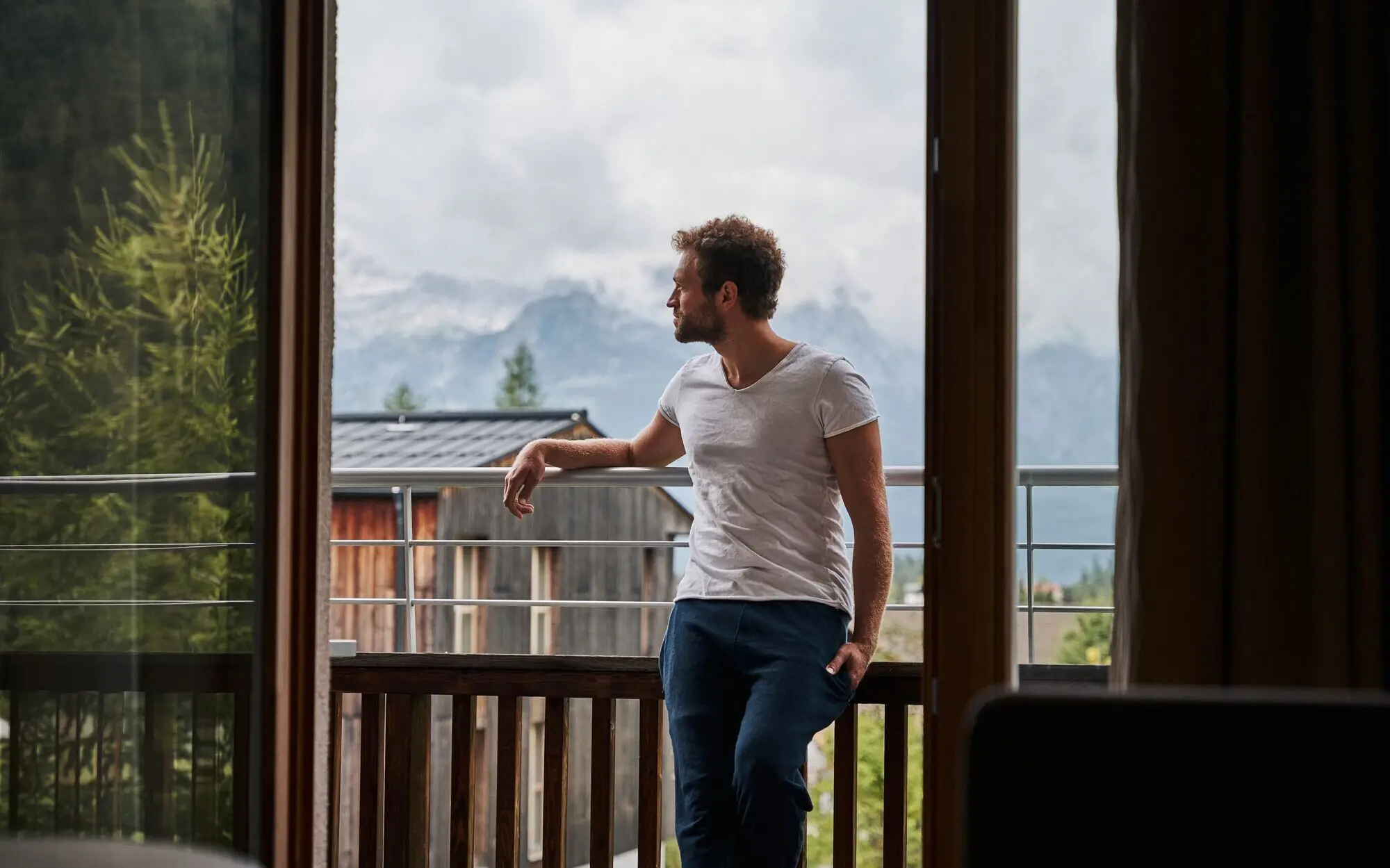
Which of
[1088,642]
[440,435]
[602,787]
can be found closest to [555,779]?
[602,787]

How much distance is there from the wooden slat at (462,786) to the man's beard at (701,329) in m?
1.01

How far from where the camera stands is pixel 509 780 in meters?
2.93

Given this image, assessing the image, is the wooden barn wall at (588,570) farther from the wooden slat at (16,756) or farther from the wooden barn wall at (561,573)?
the wooden slat at (16,756)

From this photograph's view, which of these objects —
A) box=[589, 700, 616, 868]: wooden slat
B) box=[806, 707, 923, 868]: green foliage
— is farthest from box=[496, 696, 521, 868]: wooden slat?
box=[806, 707, 923, 868]: green foliage

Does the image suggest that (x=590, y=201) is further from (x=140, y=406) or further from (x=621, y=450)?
(x=140, y=406)

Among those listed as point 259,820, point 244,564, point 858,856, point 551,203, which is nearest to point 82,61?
point 244,564

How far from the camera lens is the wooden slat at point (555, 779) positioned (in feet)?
9.42

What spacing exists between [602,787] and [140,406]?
143 centimetres

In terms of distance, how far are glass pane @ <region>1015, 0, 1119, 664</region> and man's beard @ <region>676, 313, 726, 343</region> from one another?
0.77 metres

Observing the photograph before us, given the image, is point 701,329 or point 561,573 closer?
point 701,329

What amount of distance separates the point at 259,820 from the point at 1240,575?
1521 mm

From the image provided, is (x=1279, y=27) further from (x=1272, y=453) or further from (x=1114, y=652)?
(x=1114, y=652)

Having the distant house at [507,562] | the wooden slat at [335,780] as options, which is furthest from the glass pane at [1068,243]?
the distant house at [507,562]

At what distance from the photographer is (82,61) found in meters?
1.93
